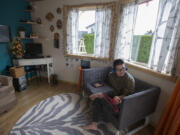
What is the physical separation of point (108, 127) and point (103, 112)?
277 mm

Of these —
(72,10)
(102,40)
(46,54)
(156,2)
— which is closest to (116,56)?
(102,40)

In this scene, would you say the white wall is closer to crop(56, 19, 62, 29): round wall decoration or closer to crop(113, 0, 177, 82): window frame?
crop(56, 19, 62, 29): round wall decoration

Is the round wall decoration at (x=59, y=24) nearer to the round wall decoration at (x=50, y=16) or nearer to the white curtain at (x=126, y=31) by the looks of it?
the round wall decoration at (x=50, y=16)

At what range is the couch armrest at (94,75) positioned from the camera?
6.87 feet

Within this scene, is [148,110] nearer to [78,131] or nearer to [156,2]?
[78,131]

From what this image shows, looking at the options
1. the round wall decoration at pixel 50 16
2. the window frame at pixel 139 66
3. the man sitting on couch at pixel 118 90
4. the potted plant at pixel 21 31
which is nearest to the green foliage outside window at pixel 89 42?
the window frame at pixel 139 66

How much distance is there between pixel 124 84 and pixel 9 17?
3.04 metres

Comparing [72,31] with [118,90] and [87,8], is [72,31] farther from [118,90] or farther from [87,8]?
[118,90]

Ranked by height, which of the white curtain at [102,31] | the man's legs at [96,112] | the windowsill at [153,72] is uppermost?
the white curtain at [102,31]

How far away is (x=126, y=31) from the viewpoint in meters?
2.06

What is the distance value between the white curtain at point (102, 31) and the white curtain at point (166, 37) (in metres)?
1.01

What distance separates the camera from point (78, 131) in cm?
153

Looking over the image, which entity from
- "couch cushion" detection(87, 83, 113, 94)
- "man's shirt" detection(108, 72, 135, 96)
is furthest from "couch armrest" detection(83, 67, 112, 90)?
"man's shirt" detection(108, 72, 135, 96)

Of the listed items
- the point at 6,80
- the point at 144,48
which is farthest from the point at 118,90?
the point at 6,80
